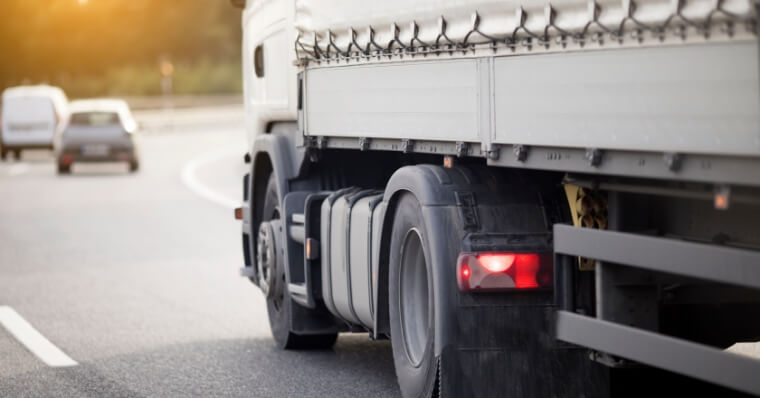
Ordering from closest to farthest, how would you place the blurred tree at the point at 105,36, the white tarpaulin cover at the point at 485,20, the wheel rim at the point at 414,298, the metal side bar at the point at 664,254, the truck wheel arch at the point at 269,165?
the metal side bar at the point at 664,254 → the white tarpaulin cover at the point at 485,20 → the wheel rim at the point at 414,298 → the truck wheel arch at the point at 269,165 → the blurred tree at the point at 105,36

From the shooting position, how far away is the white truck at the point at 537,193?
4.67 metres

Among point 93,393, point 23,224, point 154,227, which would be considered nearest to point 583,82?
point 93,393

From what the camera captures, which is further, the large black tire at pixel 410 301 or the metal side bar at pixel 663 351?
the large black tire at pixel 410 301

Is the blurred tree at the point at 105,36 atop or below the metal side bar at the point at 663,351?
atop

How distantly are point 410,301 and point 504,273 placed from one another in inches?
37.9

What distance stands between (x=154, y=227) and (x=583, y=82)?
15552mm

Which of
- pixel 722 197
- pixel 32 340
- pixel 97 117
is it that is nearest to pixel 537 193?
pixel 722 197

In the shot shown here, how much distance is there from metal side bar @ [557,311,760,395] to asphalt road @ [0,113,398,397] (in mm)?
2616

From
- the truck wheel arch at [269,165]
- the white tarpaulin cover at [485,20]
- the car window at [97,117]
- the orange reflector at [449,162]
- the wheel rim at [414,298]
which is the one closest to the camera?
the white tarpaulin cover at [485,20]

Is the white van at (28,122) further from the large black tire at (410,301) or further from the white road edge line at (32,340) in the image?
the large black tire at (410,301)

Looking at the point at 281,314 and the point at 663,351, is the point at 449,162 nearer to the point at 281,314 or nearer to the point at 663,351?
the point at 663,351

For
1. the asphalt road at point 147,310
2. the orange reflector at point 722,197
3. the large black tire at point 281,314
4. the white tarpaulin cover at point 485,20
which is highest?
the white tarpaulin cover at point 485,20

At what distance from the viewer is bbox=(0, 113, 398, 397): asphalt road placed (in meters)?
8.67

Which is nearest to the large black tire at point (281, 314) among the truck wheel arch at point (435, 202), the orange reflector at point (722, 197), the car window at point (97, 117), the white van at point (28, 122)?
the truck wheel arch at point (435, 202)
